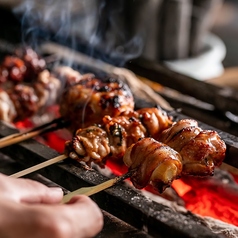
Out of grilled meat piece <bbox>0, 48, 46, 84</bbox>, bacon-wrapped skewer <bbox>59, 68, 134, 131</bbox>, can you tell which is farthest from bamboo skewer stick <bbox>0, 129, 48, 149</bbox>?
grilled meat piece <bbox>0, 48, 46, 84</bbox>

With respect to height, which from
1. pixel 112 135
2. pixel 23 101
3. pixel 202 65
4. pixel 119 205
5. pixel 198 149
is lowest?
pixel 202 65

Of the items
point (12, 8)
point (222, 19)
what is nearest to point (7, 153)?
point (12, 8)

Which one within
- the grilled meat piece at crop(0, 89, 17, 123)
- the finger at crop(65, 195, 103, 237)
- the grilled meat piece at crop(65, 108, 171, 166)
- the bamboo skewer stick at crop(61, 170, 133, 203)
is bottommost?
the grilled meat piece at crop(0, 89, 17, 123)

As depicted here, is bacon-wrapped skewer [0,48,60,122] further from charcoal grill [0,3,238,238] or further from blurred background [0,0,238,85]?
blurred background [0,0,238,85]

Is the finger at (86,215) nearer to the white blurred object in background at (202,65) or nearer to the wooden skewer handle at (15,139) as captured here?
the wooden skewer handle at (15,139)

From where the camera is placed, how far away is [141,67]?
4914 millimetres

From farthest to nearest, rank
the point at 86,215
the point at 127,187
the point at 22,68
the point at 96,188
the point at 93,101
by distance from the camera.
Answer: the point at 22,68 → the point at 93,101 → the point at 127,187 → the point at 96,188 → the point at 86,215

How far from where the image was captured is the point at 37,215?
5.94ft

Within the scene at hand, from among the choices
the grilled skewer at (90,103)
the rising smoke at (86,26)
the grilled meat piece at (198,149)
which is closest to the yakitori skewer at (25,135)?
the grilled skewer at (90,103)

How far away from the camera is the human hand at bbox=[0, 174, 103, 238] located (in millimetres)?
1788

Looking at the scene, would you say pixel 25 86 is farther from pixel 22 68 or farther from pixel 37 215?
pixel 37 215

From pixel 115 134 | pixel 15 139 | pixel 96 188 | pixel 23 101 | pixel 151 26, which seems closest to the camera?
pixel 96 188

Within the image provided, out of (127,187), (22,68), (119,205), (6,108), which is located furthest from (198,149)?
(22,68)

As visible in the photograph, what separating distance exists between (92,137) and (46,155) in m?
0.34
